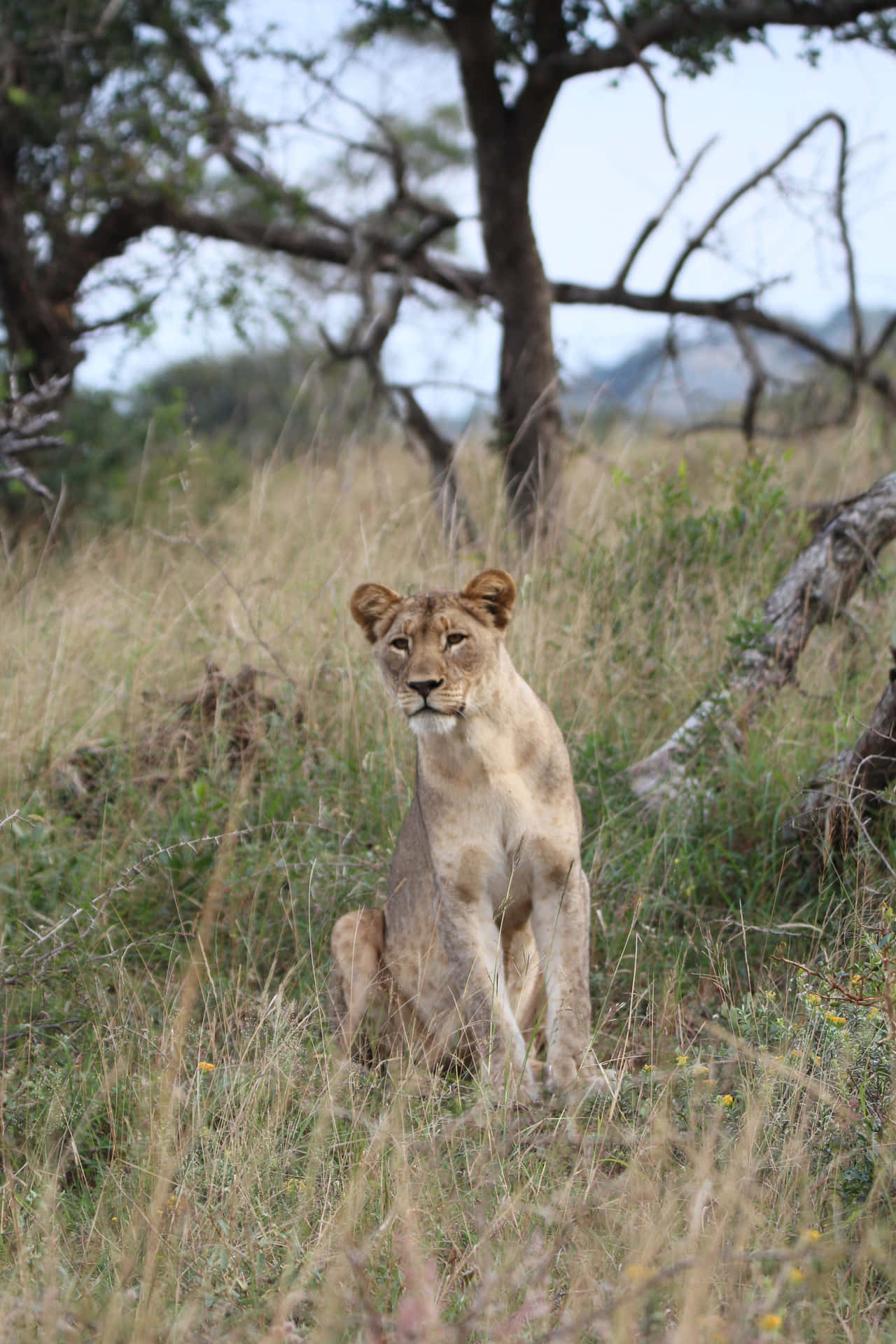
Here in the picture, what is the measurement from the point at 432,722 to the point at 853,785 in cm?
145

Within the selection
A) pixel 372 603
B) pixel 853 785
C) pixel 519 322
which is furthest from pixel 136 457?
pixel 853 785

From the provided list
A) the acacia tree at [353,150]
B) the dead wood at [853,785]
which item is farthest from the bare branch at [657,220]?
the dead wood at [853,785]

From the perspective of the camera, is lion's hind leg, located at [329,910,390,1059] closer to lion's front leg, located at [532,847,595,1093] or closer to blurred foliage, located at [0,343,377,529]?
lion's front leg, located at [532,847,595,1093]

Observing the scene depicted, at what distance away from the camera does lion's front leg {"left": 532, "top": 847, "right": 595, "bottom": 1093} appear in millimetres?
3430

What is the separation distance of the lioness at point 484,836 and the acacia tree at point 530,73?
130 inches

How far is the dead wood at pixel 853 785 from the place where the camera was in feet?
13.0

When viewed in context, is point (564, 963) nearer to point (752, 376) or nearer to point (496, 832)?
point (496, 832)

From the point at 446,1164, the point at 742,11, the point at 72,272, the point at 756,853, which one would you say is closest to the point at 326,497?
the point at 72,272

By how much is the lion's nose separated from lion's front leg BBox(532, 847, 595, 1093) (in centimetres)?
52

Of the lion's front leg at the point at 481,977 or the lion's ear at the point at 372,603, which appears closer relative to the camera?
the lion's front leg at the point at 481,977

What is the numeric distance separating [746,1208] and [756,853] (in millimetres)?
2200

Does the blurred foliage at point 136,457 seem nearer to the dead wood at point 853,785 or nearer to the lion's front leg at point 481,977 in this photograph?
the dead wood at point 853,785

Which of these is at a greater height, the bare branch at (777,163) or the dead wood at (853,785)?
the bare branch at (777,163)

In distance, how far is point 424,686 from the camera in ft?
11.2
